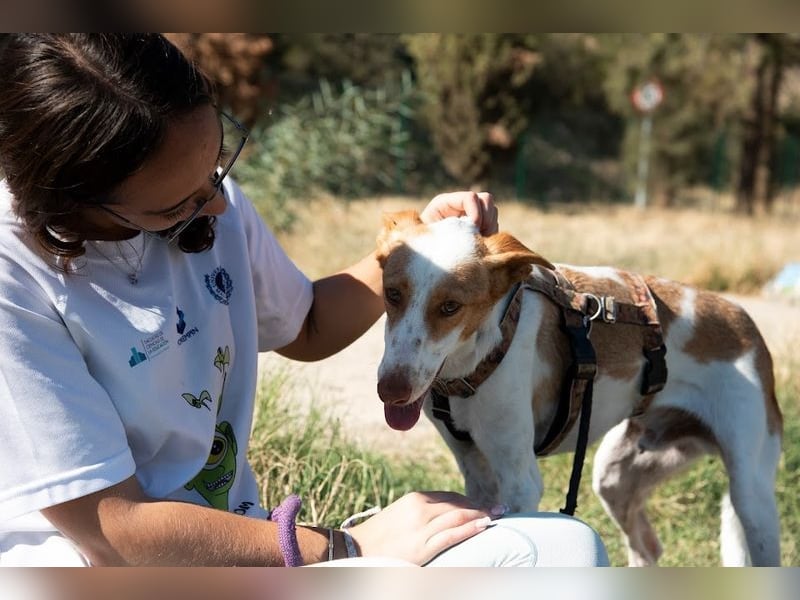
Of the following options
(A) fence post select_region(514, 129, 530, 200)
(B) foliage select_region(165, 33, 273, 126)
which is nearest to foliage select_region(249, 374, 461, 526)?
(B) foliage select_region(165, 33, 273, 126)

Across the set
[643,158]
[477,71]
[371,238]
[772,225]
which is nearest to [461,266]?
[371,238]

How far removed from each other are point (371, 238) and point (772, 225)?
7641mm

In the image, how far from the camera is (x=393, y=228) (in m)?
2.39

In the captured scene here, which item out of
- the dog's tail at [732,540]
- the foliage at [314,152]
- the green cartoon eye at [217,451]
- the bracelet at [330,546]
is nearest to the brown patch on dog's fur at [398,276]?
the green cartoon eye at [217,451]

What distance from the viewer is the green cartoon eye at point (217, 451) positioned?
2002mm

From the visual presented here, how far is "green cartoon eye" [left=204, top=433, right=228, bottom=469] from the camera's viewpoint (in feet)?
6.57

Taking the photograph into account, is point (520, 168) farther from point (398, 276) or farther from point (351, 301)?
point (398, 276)

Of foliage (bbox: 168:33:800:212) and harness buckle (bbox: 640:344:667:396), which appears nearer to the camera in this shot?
harness buckle (bbox: 640:344:667:396)

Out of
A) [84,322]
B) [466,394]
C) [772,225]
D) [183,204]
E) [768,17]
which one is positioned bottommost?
[772,225]

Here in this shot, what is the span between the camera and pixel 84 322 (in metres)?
1.68

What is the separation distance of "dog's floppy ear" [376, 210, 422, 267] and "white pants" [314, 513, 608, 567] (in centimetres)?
77

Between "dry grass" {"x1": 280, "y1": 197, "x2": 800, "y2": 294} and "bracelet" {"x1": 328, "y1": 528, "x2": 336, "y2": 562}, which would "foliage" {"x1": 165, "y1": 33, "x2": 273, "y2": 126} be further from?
"bracelet" {"x1": 328, "y1": 528, "x2": 336, "y2": 562}

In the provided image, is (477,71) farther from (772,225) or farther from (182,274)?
(182,274)

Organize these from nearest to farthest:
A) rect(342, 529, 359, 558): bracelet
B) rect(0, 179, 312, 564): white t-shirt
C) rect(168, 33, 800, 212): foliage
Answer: rect(0, 179, 312, 564): white t-shirt < rect(342, 529, 359, 558): bracelet < rect(168, 33, 800, 212): foliage
